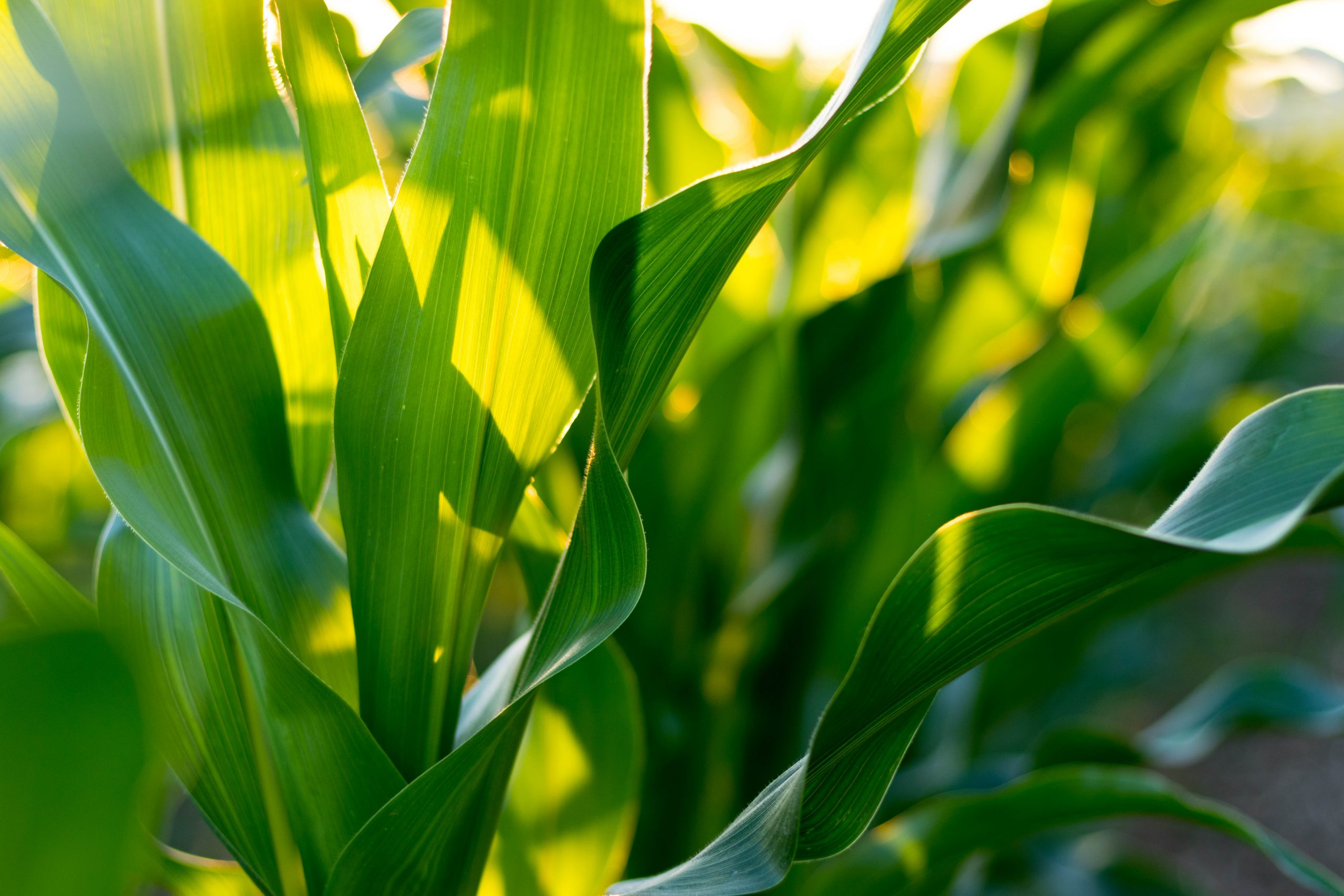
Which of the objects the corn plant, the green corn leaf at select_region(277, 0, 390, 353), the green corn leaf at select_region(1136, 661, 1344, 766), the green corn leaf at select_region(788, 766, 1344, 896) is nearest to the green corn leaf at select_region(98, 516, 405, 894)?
the corn plant

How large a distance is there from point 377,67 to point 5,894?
0.30 meters

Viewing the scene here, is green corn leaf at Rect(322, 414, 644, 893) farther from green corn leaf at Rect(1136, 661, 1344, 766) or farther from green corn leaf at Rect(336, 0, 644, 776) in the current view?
green corn leaf at Rect(1136, 661, 1344, 766)

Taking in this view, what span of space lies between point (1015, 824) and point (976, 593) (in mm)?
237

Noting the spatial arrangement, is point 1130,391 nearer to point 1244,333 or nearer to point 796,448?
point 796,448

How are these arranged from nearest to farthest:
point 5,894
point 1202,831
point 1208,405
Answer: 1. point 5,894
2. point 1208,405
3. point 1202,831

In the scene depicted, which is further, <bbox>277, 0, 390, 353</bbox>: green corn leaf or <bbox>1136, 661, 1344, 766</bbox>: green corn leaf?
<bbox>1136, 661, 1344, 766</bbox>: green corn leaf

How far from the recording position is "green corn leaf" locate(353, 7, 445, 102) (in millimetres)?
351

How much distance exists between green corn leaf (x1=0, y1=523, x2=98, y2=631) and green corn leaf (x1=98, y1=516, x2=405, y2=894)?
0.01 meters

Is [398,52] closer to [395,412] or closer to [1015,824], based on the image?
[395,412]

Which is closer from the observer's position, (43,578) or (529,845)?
(43,578)

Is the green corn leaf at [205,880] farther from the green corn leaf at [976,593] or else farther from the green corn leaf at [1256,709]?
the green corn leaf at [1256,709]

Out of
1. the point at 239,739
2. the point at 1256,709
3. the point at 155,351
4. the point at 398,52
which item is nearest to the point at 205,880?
the point at 239,739

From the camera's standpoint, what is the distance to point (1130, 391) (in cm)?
73

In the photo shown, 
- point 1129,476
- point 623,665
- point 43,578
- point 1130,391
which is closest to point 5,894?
point 43,578
